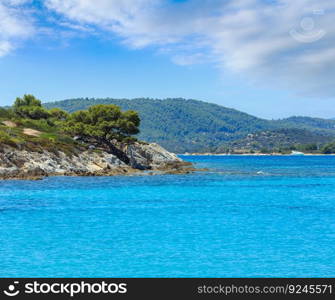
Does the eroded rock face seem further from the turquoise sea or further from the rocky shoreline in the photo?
the turquoise sea

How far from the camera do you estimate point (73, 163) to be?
80.9m

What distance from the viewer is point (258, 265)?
20203 mm

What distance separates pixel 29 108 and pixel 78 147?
3999 cm

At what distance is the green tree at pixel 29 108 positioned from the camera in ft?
397

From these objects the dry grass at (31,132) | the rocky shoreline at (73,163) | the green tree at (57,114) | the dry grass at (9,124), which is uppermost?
the green tree at (57,114)

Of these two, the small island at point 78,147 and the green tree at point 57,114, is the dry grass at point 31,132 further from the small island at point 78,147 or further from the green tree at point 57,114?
the green tree at point 57,114

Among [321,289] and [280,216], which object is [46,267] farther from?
[280,216]

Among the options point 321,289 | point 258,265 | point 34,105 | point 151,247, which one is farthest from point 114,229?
point 34,105

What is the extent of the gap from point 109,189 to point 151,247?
3230 centimetres

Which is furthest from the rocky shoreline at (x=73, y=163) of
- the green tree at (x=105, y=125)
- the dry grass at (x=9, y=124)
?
the dry grass at (x=9, y=124)

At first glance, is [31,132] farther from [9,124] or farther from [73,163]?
[73,163]

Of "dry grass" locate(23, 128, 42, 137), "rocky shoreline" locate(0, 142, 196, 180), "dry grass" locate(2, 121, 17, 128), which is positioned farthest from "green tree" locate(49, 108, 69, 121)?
"rocky shoreline" locate(0, 142, 196, 180)

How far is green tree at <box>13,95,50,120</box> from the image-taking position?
4759 inches

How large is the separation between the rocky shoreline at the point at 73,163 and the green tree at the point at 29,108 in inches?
1301
